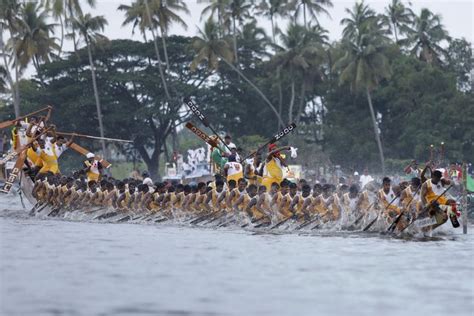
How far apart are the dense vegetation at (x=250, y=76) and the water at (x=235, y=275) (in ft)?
121

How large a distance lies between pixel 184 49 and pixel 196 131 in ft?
120

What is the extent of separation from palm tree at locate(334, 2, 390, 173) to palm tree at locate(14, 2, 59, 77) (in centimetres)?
1822

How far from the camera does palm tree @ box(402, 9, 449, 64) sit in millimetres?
63406

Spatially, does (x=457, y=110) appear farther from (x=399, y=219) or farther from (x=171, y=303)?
(x=171, y=303)

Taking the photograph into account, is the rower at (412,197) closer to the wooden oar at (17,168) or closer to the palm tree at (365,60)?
the wooden oar at (17,168)

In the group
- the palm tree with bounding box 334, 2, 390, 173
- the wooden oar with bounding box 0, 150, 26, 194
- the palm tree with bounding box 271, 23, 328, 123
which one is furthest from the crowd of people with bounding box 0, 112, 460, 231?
the palm tree with bounding box 271, 23, 328, 123

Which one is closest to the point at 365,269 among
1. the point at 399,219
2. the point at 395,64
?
the point at 399,219

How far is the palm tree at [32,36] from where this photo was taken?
204 feet

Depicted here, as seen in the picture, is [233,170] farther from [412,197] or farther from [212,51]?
[212,51]

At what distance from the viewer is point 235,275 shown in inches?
557

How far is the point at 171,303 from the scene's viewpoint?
11.8m

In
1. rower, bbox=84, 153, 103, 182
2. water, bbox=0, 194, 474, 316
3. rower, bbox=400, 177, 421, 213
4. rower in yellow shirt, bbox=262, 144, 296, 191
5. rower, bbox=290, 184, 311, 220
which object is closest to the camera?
water, bbox=0, 194, 474, 316

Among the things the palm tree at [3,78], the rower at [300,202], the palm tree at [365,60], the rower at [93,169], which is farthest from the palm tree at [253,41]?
the rower at [300,202]

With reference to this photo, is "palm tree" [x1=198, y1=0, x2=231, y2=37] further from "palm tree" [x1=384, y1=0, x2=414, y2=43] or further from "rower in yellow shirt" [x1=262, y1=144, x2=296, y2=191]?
"rower in yellow shirt" [x1=262, y1=144, x2=296, y2=191]
